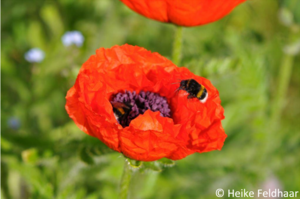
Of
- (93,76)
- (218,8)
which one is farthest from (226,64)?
(93,76)

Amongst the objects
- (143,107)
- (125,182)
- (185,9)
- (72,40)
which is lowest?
(72,40)

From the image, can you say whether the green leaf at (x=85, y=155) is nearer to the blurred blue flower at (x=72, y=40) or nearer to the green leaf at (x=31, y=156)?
the green leaf at (x=31, y=156)

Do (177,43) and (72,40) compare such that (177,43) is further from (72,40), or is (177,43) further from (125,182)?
(72,40)

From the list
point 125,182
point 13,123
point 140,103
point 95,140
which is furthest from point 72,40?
point 125,182

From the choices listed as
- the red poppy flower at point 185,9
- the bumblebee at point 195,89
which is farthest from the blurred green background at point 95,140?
the bumblebee at point 195,89

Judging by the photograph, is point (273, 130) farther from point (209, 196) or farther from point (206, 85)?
point (206, 85)

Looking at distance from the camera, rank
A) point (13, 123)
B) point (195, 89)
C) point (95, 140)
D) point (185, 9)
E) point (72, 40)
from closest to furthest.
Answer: point (195, 89) < point (185, 9) < point (95, 140) < point (13, 123) < point (72, 40)
